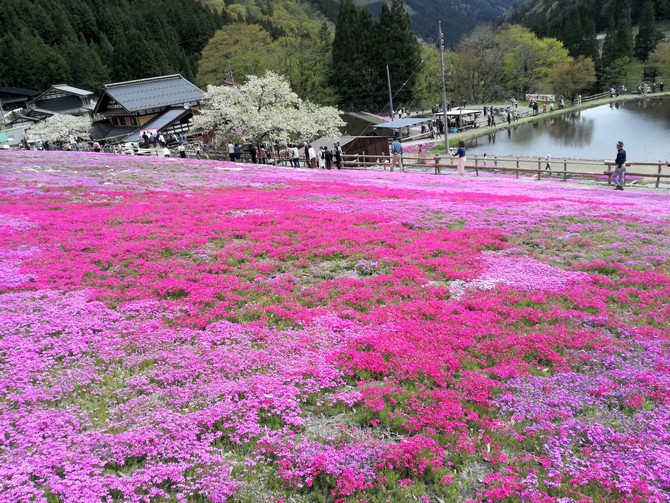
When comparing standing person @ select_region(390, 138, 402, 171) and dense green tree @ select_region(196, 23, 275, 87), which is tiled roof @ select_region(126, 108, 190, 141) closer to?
dense green tree @ select_region(196, 23, 275, 87)

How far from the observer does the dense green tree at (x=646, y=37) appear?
351ft

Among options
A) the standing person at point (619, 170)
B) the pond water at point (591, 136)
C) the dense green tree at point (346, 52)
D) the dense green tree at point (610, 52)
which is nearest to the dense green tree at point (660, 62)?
the dense green tree at point (610, 52)

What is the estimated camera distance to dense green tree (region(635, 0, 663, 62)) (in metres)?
107

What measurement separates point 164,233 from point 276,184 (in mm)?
10779

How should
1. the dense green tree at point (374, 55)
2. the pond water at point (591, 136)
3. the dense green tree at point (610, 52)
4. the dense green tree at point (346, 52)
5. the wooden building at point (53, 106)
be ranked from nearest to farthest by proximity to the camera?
1. the pond water at point (591, 136)
2. the wooden building at point (53, 106)
3. the dense green tree at point (374, 55)
4. the dense green tree at point (346, 52)
5. the dense green tree at point (610, 52)

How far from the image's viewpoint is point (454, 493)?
5492 millimetres

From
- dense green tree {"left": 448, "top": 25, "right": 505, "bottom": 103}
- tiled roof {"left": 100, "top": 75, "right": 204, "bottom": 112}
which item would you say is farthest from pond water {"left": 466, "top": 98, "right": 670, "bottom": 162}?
tiled roof {"left": 100, "top": 75, "right": 204, "bottom": 112}

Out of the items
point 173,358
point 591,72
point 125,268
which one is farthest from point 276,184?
point 591,72

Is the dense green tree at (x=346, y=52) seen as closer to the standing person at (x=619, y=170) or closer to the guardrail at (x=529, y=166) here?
the guardrail at (x=529, y=166)

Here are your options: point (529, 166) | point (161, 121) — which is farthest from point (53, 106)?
point (529, 166)

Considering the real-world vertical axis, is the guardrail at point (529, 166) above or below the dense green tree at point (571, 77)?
below

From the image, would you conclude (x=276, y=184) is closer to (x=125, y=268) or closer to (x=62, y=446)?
(x=125, y=268)

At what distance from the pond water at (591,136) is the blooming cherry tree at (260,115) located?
22.1m

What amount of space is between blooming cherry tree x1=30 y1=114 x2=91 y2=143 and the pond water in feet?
197
